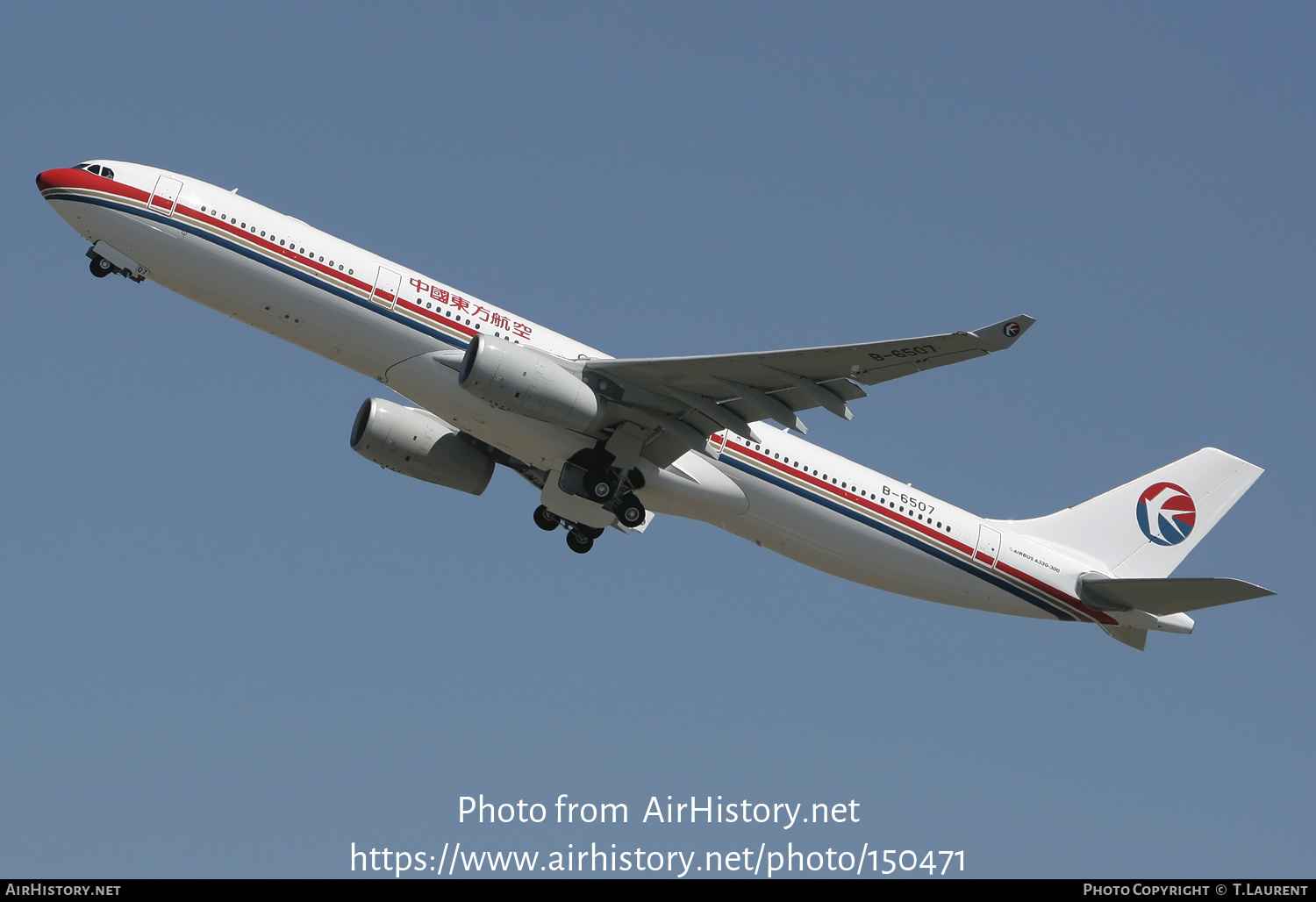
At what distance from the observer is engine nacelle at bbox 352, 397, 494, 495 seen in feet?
114

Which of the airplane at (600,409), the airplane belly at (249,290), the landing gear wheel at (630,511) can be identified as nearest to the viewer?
the airplane at (600,409)

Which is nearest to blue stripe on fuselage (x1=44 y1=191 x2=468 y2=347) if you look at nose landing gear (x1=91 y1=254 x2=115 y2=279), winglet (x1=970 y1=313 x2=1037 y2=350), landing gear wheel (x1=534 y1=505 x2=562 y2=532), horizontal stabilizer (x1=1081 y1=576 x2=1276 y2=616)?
nose landing gear (x1=91 y1=254 x2=115 y2=279)

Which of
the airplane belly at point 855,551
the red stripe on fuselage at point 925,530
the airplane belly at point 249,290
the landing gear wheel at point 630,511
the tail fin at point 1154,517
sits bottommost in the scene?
the landing gear wheel at point 630,511

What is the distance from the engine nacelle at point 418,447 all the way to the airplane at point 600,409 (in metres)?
0.04

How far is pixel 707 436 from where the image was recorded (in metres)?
31.5

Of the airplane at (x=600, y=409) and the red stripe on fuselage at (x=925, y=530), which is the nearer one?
the airplane at (x=600, y=409)

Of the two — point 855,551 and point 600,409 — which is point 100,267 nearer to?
point 600,409

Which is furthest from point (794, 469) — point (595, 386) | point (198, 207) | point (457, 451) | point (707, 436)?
point (198, 207)

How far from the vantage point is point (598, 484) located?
103ft

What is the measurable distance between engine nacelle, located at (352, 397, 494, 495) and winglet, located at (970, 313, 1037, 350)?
14.1m

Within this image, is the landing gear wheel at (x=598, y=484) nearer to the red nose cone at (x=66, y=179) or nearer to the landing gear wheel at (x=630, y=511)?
the landing gear wheel at (x=630, y=511)

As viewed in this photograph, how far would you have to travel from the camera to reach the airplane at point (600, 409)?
29.5 m

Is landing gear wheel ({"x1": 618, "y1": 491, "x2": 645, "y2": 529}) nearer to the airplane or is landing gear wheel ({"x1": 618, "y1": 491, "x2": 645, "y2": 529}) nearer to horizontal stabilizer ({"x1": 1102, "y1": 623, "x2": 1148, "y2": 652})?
the airplane

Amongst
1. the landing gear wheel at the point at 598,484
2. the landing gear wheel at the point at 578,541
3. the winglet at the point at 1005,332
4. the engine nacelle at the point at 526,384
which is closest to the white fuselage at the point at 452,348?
the landing gear wheel at the point at 598,484
